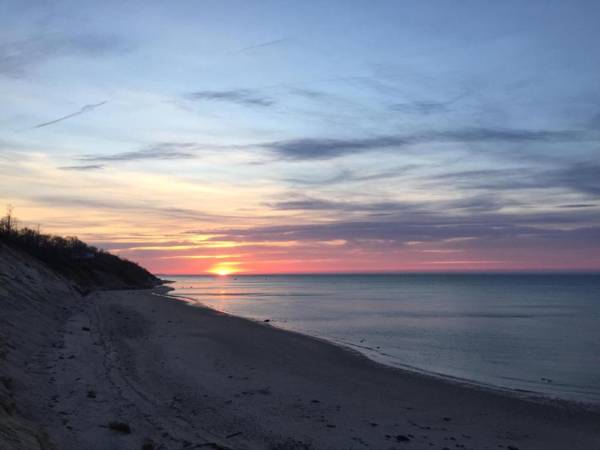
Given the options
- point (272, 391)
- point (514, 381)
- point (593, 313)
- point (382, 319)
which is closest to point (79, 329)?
point (272, 391)

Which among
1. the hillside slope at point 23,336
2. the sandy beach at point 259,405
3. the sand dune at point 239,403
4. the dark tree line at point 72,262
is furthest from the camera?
the dark tree line at point 72,262

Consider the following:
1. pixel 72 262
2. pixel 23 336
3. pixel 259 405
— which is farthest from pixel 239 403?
pixel 72 262

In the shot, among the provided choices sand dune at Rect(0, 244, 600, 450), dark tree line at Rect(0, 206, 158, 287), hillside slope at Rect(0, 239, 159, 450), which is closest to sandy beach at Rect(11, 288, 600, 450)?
sand dune at Rect(0, 244, 600, 450)

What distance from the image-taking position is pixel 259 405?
1372cm

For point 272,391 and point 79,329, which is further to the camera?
point 79,329

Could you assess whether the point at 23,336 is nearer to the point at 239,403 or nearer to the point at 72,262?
the point at 239,403

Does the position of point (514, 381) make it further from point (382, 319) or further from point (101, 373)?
point (382, 319)

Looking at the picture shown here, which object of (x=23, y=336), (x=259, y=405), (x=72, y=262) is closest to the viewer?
(x=259, y=405)

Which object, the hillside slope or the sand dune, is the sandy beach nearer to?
the sand dune

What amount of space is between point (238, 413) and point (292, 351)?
39.5ft

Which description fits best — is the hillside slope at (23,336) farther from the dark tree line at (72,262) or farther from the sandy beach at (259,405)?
the dark tree line at (72,262)

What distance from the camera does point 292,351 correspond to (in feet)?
80.6

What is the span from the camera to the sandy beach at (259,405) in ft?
35.1

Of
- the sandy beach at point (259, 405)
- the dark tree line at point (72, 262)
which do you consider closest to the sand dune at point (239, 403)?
the sandy beach at point (259, 405)
